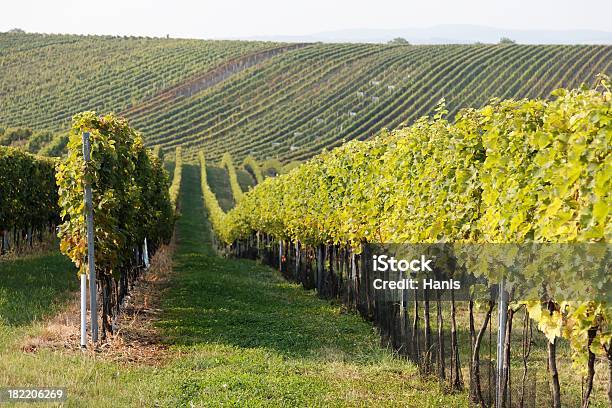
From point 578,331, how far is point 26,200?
69.2ft

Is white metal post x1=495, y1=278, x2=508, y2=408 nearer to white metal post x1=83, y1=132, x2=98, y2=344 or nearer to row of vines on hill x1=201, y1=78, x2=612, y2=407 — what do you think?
row of vines on hill x1=201, y1=78, x2=612, y2=407

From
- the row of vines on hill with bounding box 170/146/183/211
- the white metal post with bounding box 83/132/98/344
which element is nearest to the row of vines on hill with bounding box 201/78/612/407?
the white metal post with bounding box 83/132/98/344

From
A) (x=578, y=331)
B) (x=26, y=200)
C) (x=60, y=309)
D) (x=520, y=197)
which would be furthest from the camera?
(x=26, y=200)

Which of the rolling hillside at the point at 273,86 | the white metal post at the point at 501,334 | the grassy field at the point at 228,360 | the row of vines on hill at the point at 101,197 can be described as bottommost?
the grassy field at the point at 228,360

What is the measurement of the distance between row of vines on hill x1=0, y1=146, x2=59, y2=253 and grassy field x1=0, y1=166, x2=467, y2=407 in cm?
518

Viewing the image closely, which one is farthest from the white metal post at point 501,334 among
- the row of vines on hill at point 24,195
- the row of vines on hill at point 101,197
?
the row of vines on hill at point 24,195

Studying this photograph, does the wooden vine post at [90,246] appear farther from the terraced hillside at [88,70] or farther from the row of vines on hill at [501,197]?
the terraced hillside at [88,70]

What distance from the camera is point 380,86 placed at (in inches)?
2990

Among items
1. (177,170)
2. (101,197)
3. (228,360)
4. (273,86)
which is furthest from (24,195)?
(273,86)

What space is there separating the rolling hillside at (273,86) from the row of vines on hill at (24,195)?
35383 mm

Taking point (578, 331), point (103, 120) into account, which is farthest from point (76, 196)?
point (578, 331)

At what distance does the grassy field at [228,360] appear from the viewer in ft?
26.0

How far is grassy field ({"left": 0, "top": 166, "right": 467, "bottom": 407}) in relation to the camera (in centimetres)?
793

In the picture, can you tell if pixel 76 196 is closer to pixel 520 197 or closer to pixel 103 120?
pixel 103 120
